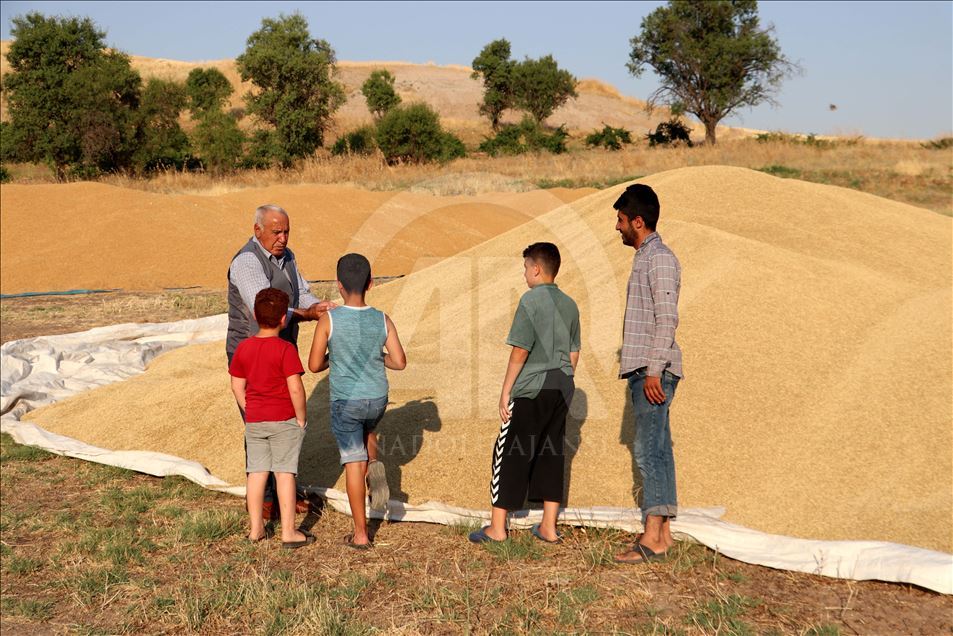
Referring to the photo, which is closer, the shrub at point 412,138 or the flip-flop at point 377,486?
the flip-flop at point 377,486

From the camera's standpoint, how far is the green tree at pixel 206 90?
40.0m

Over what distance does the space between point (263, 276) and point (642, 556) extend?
2310 mm

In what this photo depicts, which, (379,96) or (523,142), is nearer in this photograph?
(523,142)

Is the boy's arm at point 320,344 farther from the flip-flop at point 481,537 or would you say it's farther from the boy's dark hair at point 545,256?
the flip-flop at point 481,537

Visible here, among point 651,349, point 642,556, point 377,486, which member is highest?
point 651,349

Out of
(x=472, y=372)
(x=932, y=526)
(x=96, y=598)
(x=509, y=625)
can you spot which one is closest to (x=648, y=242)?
(x=509, y=625)

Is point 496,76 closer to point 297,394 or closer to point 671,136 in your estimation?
point 671,136

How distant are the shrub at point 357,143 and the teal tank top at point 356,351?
1101 inches

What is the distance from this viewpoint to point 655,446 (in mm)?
3664

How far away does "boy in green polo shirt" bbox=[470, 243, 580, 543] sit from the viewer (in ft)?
12.5

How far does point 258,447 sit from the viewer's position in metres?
4.11

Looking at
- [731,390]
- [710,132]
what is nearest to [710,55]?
[710,132]

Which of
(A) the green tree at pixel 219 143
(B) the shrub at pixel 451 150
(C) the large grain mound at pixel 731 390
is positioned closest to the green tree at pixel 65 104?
(A) the green tree at pixel 219 143

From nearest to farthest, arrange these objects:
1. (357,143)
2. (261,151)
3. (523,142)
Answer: (261,151) < (357,143) < (523,142)
